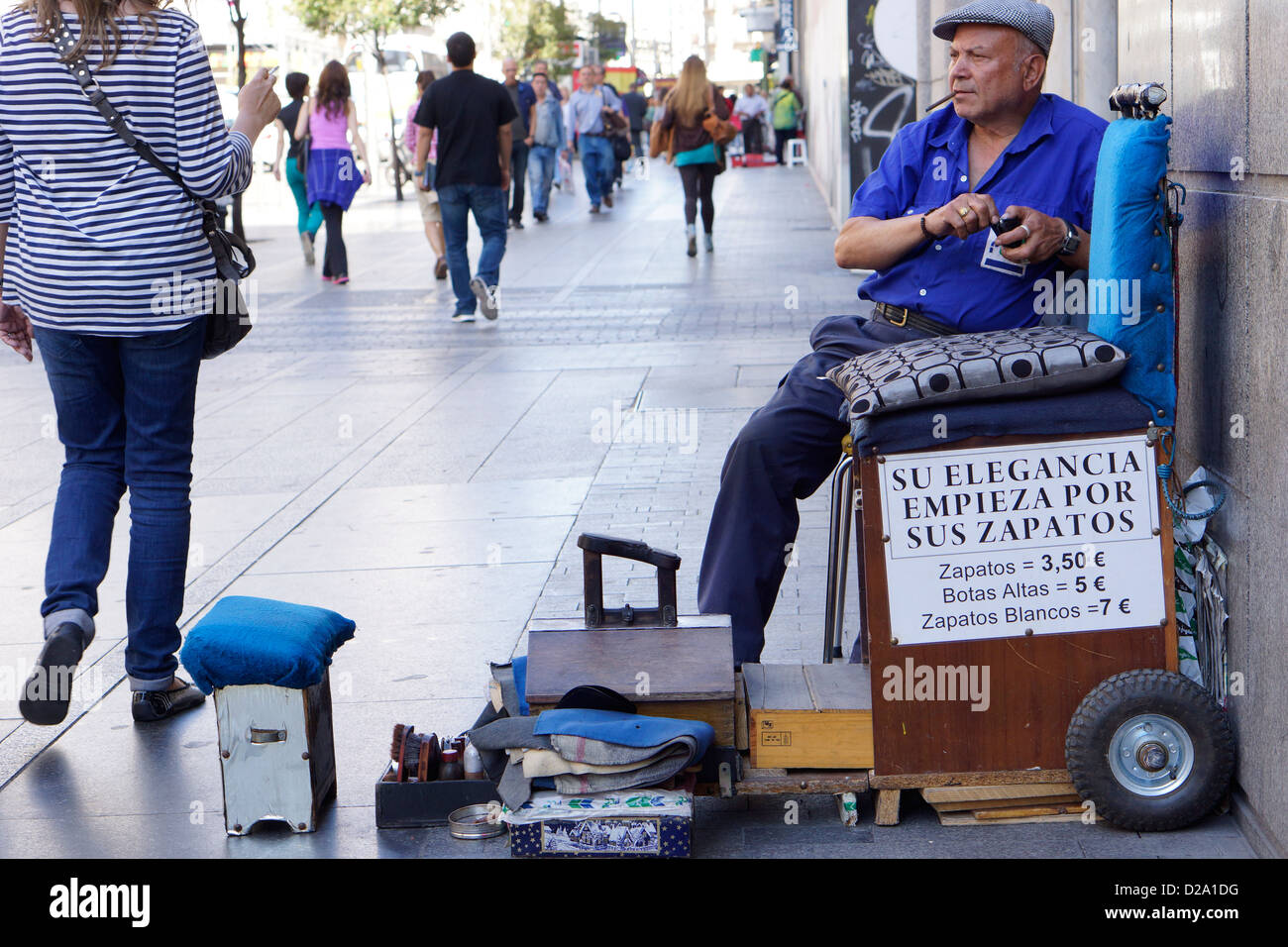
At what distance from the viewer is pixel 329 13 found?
32.7 m

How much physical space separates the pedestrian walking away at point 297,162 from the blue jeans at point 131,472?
11.7 m

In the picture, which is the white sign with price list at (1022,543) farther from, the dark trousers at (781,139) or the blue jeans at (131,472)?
the dark trousers at (781,139)

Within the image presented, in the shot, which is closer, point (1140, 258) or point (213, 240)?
point (1140, 258)

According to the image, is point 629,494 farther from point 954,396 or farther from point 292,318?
point 292,318

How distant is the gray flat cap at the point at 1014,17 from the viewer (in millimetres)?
3637

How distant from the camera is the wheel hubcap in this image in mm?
3148

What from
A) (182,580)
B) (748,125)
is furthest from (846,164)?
(748,125)

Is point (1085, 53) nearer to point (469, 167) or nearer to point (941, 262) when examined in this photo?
point (941, 262)

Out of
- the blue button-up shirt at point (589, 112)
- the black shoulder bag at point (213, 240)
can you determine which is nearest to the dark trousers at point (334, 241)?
the blue button-up shirt at point (589, 112)

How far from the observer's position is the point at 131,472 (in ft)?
13.1

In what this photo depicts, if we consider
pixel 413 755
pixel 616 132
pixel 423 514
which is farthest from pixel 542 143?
pixel 413 755

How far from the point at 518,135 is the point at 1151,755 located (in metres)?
18.4

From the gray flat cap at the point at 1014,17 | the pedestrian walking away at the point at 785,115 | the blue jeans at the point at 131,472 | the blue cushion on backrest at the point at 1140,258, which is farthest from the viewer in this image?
the pedestrian walking away at the point at 785,115
